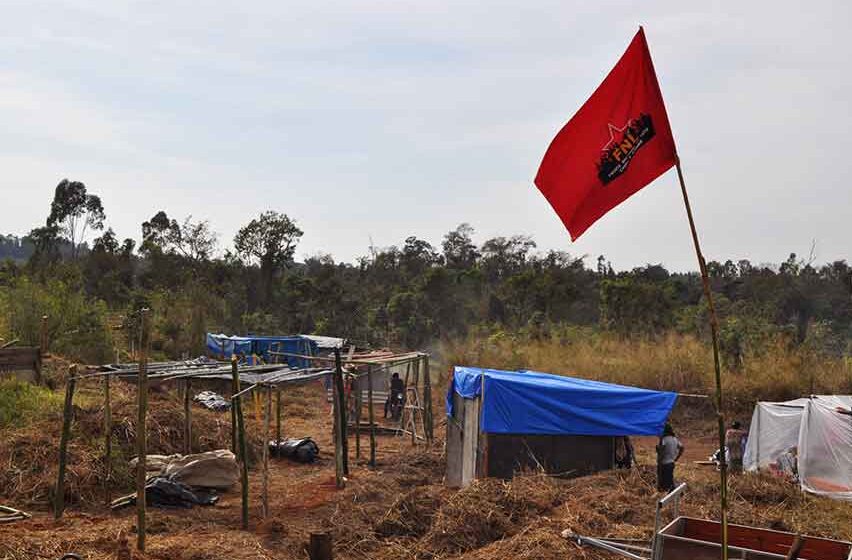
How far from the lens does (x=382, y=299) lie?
122ft

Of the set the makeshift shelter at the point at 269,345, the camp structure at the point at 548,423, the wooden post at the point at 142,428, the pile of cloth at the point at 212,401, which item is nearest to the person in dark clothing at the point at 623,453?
the camp structure at the point at 548,423

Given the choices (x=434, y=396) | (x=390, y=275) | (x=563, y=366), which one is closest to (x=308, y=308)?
(x=390, y=275)

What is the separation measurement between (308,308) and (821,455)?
25374 millimetres

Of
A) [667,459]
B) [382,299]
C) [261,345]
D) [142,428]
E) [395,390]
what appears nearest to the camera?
[142,428]

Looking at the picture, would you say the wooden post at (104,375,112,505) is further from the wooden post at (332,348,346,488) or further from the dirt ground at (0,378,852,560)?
the wooden post at (332,348,346,488)

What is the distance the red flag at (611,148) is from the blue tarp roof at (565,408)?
6.53m

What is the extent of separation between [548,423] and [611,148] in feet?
24.0

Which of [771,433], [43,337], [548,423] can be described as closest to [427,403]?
[548,423]

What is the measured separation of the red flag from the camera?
17.0 feet

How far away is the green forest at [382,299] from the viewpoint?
2347 cm

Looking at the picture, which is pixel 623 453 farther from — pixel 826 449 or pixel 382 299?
pixel 382 299

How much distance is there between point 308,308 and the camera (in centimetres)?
3584

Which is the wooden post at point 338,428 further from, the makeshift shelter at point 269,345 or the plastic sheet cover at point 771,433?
the makeshift shelter at point 269,345

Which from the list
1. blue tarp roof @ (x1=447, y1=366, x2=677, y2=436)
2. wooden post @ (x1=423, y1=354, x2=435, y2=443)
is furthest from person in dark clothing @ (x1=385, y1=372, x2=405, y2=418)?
blue tarp roof @ (x1=447, y1=366, x2=677, y2=436)
